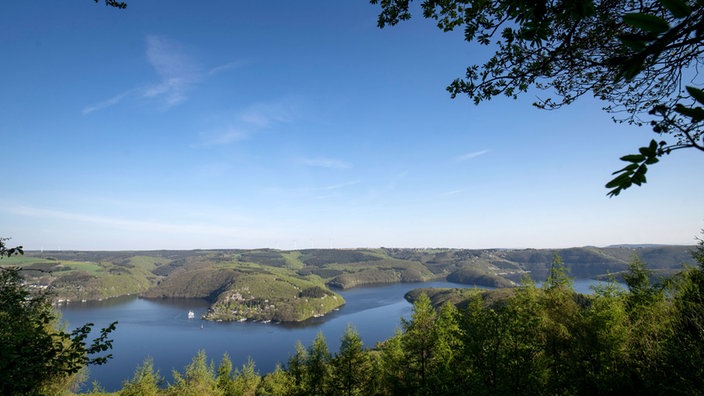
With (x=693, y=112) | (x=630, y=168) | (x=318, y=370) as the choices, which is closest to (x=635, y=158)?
(x=630, y=168)

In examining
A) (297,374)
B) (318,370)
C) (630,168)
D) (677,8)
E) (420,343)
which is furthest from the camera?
(297,374)

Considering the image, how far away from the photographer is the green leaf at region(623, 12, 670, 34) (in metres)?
1.40

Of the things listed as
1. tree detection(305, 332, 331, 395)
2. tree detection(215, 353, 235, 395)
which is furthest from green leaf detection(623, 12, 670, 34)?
tree detection(215, 353, 235, 395)

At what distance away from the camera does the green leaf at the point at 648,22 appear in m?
1.40

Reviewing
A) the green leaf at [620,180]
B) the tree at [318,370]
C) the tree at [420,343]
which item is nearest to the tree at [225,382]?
the tree at [318,370]

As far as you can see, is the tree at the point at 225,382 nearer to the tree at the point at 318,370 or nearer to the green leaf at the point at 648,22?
the tree at the point at 318,370

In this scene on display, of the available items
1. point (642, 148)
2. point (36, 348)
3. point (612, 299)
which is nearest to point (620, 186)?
point (642, 148)

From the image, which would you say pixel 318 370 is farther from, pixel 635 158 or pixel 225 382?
pixel 635 158

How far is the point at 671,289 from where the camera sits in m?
24.4

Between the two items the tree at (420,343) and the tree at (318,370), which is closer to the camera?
the tree at (420,343)

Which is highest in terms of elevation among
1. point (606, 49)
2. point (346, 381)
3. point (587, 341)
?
point (606, 49)

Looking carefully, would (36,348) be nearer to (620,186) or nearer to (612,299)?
(620,186)

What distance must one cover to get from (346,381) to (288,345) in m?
163

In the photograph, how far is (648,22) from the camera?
1462 mm
